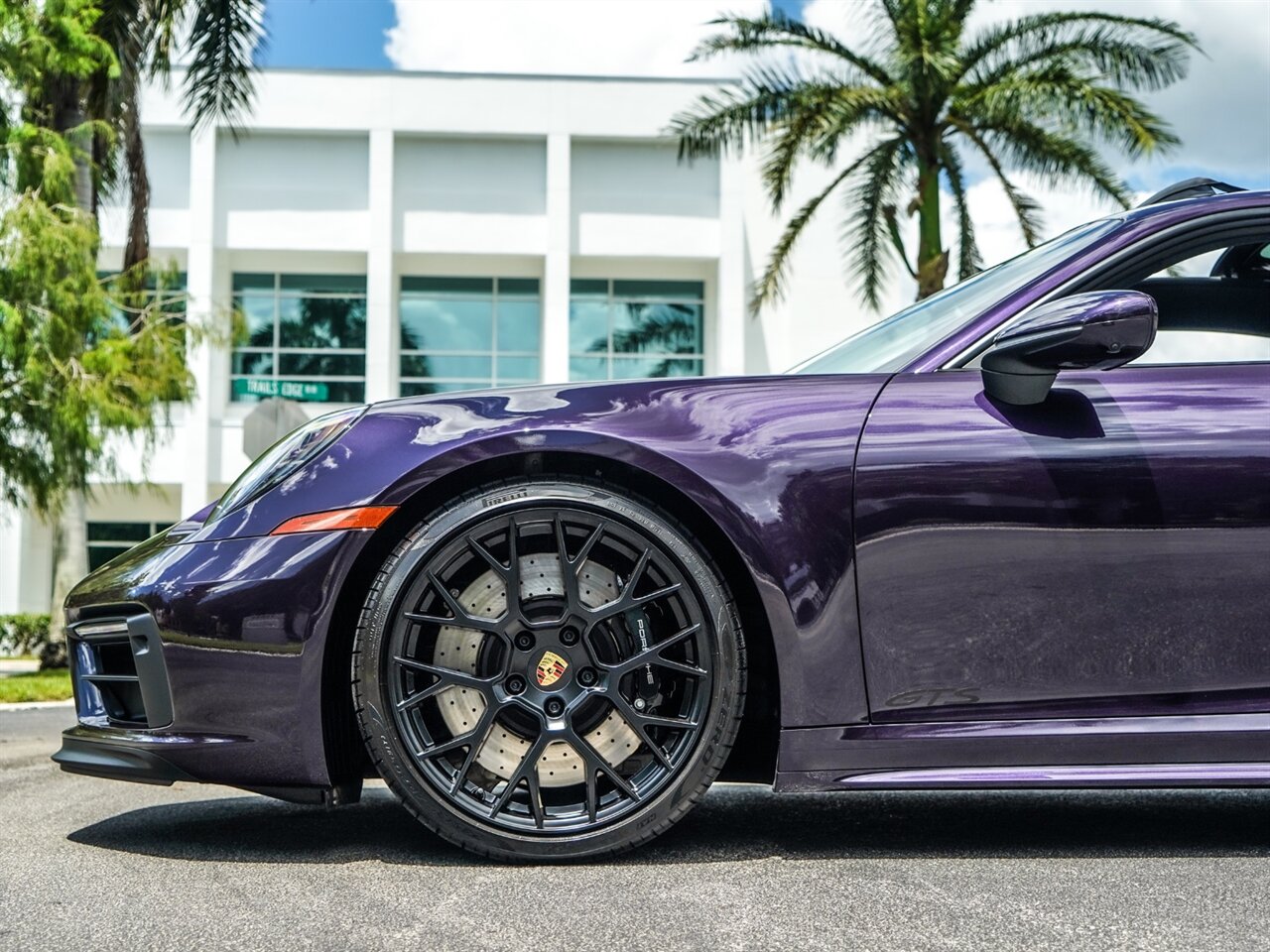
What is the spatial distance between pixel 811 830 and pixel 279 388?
27.4 metres

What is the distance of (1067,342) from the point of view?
8.82ft

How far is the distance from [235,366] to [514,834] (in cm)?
2826

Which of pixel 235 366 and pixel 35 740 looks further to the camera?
pixel 235 366

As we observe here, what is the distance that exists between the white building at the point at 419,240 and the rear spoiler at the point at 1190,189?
82.2 feet

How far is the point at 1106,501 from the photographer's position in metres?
2.69

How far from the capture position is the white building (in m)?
28.7

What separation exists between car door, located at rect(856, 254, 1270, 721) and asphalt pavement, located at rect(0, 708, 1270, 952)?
35 cm

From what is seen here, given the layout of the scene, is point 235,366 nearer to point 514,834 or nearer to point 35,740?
point 35,740

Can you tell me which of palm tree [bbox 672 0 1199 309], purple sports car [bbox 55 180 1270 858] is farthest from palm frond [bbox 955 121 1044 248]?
purple sports car [bbox 55 180 1270 858]

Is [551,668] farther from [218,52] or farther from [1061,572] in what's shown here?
[218,52]

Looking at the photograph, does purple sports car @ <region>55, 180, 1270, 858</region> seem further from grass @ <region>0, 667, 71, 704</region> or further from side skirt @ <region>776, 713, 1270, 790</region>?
grass @ <region>0, 667, 71, 704</region>

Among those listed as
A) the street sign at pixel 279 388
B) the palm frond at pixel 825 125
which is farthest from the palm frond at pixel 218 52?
the street sign at pixel 279 388

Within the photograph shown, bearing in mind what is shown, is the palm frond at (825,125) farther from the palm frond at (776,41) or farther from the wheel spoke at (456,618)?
the wheel spoke at (456,618)

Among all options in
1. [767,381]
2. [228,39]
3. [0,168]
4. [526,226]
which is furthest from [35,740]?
[526,226]
